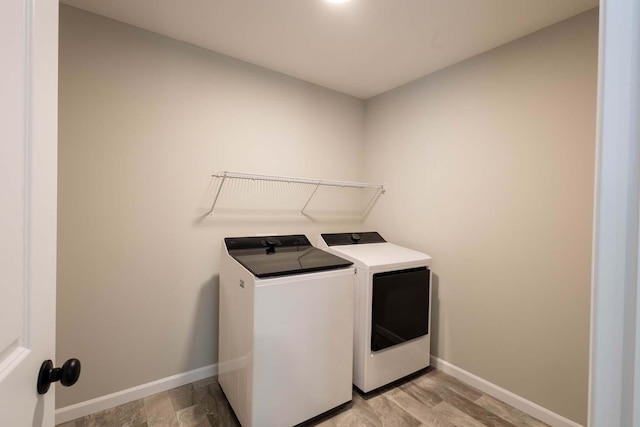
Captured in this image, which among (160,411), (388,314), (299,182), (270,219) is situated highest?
(299,182)

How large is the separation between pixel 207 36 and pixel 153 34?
0.34 meters

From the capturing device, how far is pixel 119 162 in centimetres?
176

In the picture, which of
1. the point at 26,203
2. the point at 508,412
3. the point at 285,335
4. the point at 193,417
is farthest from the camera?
the point at 508,412

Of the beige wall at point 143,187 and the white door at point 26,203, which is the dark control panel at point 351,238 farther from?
the white door at point 26,203

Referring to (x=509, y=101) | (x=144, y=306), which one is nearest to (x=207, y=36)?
(x=144, y=306)

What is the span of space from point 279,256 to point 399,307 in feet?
3.03

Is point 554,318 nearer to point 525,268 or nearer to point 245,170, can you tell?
point 525,268

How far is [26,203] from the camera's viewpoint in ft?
1.78

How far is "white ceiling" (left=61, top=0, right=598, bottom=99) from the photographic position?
5.17 feet

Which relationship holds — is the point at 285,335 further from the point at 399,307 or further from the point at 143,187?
the point at 143,187

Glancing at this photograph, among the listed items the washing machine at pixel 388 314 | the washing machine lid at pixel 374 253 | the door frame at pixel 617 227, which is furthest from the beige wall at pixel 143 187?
the door frame at pixel 617 227

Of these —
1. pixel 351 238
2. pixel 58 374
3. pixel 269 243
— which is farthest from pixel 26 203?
pixel 351 238

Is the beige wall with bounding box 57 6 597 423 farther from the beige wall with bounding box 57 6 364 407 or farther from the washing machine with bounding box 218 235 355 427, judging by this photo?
the washing machine with bounding box 218 235 355 427

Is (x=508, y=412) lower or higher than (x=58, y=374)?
lower
